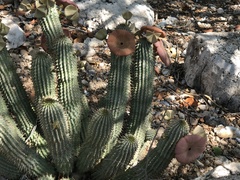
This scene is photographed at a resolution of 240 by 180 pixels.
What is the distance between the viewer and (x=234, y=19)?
4949mm

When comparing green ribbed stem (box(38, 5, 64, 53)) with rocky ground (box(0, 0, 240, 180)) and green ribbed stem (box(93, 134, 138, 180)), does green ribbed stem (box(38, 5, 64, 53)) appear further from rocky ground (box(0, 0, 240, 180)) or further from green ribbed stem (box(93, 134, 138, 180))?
green ribbed stem (box(93, 134, 138, 180))

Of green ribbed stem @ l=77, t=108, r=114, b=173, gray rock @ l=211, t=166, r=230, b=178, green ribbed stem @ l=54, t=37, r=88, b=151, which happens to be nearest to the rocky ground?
gray rock @ l=211, t=166, r=230, b=178

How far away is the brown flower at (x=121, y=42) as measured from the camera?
97.6 inches

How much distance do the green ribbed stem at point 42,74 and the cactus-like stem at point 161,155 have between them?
2.40 ft

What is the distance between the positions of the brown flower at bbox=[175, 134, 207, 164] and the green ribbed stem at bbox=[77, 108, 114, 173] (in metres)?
0.41

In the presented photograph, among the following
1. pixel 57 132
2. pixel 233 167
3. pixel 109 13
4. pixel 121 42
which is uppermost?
pixel 121 42

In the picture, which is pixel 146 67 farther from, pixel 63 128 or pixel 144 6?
pixel 144 6

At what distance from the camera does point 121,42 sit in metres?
2.50

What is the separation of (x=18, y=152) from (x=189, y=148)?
995 mm

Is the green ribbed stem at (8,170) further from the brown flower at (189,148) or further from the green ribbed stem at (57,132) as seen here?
the brown flower at (189,148)

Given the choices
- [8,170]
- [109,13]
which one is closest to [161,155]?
[8,170]

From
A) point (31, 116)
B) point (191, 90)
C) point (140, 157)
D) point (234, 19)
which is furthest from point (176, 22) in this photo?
point (31, 116)

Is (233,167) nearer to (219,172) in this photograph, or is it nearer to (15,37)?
(219,172)

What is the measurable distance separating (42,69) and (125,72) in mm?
532
